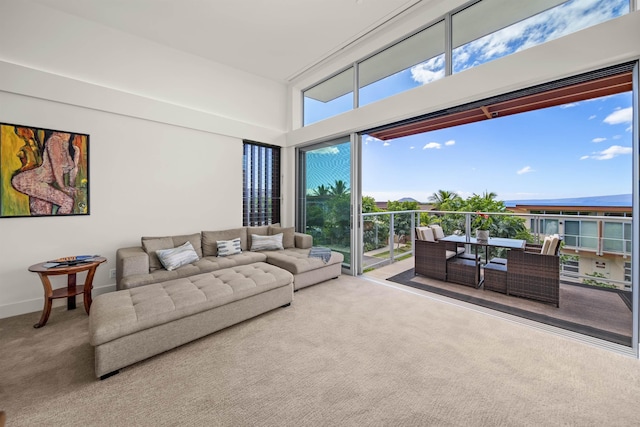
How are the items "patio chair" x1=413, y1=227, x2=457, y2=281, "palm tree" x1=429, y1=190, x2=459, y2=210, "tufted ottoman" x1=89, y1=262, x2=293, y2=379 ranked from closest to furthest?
"tufted ottoman" x1=89, y1=262, x2=293, y2=379 < "patio chair" x1=413, y1=227, x2=457, y2=281 < "palm tree" x1=429, y1=190, x2=459, y2=210

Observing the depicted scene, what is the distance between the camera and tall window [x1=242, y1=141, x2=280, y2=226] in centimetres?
478

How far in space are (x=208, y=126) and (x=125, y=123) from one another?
112cm

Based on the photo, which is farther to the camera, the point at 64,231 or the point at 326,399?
the point at 64,231

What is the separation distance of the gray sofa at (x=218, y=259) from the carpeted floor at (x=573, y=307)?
149 centimetres

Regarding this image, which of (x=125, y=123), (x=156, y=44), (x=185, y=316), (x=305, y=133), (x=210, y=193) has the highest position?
(x=156, y=44)

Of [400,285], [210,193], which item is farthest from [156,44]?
[400,285]

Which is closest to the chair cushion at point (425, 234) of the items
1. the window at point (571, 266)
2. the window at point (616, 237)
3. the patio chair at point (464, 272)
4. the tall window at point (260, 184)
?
the patio chair at point (464, 272)

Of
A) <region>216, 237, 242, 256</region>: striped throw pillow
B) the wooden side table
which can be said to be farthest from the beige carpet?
<region>216, 237, 242, 256</region>: striped throw pillow

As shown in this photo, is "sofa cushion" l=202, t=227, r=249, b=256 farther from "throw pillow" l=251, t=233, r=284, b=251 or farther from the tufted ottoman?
the tufted ottoman

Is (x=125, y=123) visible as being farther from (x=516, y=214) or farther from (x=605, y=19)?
(x=516, y=214)

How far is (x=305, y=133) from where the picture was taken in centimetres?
480

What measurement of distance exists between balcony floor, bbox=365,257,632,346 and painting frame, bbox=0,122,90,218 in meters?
4.57

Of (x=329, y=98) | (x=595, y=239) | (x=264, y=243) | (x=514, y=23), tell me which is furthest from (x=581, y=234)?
(x=264, y=243)

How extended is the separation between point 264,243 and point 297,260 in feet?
3.01
